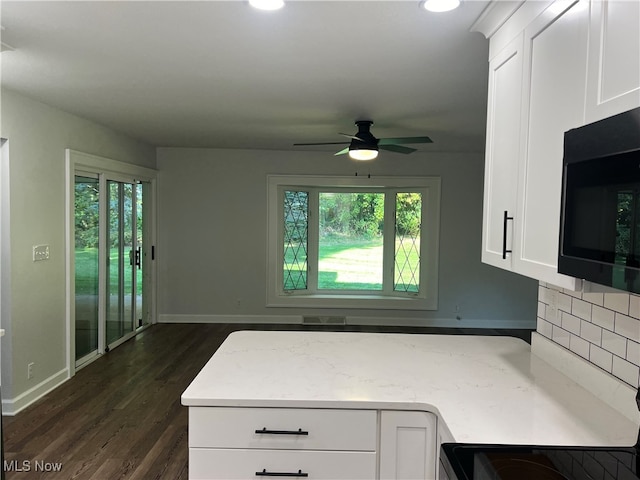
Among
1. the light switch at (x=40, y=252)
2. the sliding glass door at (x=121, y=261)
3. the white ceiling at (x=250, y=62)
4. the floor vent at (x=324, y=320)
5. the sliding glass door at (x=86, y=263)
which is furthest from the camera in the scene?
the floor vent at (x=324, y=320)

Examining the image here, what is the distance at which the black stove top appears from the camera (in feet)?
3.50

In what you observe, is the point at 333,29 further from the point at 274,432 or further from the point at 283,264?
the point at 283,264

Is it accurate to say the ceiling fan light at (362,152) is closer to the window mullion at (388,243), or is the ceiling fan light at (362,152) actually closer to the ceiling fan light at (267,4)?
the ceiling fan light at (267,4)

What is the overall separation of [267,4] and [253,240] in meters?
4.40

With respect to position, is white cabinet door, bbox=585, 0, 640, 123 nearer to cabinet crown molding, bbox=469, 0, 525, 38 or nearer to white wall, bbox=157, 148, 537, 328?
cabinet crown molding, bbox=469, 0, 525, 38

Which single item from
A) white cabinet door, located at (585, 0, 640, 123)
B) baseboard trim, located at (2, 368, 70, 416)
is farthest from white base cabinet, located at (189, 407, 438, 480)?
baseboard trim, located at (2, 368, 70, 416)

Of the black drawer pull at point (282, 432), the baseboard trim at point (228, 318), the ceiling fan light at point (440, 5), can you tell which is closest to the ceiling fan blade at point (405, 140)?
the ceiling fan light at point (440, 5)

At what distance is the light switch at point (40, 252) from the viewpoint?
343cm

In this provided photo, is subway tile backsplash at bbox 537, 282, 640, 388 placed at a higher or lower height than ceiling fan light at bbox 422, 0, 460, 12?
lower

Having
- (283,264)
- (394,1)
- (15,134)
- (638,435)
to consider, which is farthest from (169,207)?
(638,435)

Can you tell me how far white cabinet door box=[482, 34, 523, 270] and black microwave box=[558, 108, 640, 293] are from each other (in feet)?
1.48

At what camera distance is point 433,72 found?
2.64 m

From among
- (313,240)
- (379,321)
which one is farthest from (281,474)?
(313,240)

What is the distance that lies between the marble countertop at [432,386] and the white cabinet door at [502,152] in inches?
18.2
